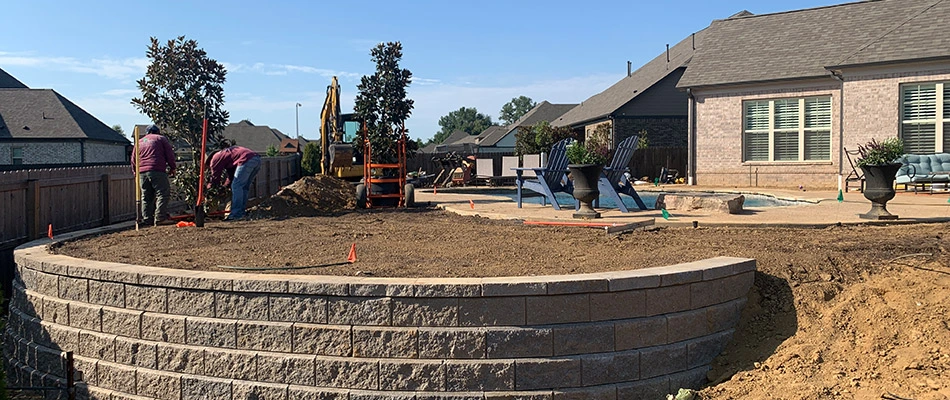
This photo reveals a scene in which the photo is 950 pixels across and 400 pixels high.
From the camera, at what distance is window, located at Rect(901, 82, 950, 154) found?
55.5 feet

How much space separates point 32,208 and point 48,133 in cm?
2909

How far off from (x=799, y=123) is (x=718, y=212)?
10.7 m

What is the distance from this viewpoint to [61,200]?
9.93 m

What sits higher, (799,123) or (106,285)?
(799,123)

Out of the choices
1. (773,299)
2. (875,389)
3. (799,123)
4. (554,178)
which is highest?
(799,123)

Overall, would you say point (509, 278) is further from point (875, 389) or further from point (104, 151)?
point (104, 151)

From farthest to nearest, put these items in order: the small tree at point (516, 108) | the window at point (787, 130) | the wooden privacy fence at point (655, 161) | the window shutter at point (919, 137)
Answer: the small tree at point (516, 108)
the wooden privacy fence at point (655, 161)
the window at point (787, 130)
the window shutter at point (919, 137)

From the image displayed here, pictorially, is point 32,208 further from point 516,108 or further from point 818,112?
point 516,108

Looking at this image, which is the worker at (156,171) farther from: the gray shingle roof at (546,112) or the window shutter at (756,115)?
the gray shingle roof at (546,112)

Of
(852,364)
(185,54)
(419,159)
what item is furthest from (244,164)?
(419,159)

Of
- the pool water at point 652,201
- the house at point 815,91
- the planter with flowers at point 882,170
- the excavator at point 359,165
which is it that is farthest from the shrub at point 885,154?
the house at point 815,91

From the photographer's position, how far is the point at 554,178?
1222 cm

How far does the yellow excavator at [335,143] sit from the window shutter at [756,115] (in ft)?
35.0

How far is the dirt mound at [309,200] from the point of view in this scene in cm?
1212
